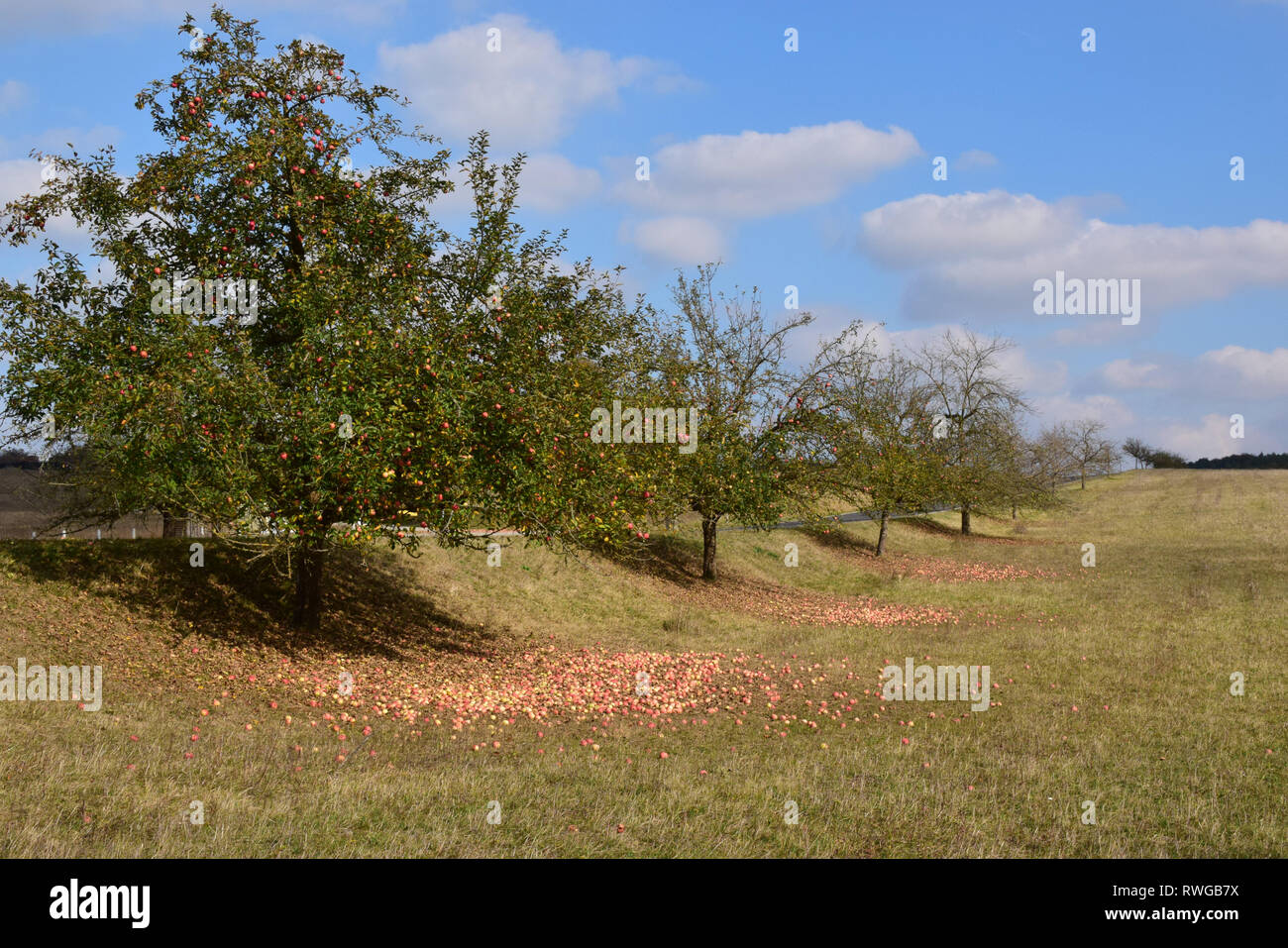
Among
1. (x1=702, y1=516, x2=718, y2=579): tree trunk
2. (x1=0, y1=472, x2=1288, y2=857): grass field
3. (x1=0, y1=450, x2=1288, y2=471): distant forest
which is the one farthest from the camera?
(x1=0, y1=450, x2=1288, y2=471): distant forest

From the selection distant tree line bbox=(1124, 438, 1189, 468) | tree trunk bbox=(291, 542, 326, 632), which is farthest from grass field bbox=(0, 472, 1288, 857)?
distant tree line bbox=(1124, 438, 1189, 468)

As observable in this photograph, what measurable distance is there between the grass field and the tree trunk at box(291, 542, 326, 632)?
772 millimetres

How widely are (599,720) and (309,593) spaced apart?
7.73 metres

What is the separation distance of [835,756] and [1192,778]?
465 centimetres

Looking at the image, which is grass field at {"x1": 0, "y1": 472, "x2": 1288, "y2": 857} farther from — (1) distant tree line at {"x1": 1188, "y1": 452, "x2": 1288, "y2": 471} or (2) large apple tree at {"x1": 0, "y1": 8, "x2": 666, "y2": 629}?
(1) distant tree line at {"x1": 1188, "y1": 452, "x2": 1288, "y2": 471}

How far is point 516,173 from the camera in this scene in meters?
18.8

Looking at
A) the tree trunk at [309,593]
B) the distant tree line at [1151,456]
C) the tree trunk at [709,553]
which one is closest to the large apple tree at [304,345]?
the tree trunk at [309,593]

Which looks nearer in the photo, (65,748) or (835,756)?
(65,748)

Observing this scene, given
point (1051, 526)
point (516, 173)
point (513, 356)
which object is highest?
point (516, 173)

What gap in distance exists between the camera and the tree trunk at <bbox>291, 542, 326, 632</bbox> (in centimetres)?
1889

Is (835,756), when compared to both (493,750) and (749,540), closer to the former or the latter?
(493,750)

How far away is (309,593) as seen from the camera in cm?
1917

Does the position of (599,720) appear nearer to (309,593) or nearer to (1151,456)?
(309,593)
